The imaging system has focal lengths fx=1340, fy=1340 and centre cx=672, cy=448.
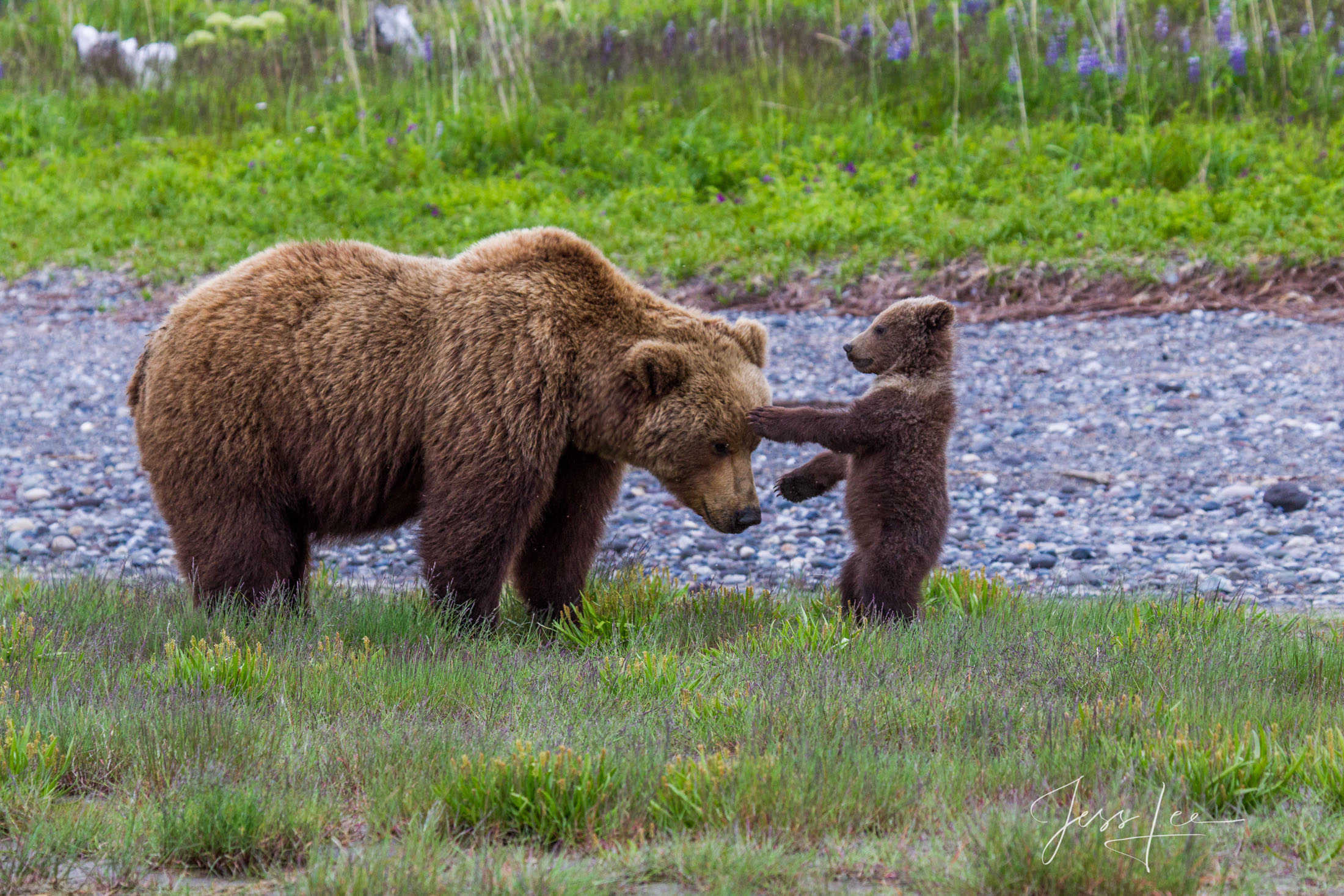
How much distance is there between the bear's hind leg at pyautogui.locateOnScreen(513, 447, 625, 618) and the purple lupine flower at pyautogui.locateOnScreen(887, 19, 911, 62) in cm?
886

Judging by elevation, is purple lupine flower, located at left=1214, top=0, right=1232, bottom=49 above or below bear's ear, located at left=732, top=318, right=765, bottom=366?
above

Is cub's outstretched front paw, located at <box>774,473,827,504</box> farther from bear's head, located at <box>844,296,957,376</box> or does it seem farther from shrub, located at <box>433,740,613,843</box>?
shrub, located at <box>433,740,613,843</box>

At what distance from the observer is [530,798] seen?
304 cm

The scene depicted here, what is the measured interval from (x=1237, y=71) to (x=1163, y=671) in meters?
9.85

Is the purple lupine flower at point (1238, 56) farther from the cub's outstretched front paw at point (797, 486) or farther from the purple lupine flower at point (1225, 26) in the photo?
the cub's outstretched front paw at point (797, 486)

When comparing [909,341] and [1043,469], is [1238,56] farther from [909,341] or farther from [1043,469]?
[909,341]

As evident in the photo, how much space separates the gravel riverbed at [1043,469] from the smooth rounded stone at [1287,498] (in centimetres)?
3

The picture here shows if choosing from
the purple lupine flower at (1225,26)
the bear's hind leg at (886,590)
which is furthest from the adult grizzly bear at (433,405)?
the purple lupine flower at (1225,26)

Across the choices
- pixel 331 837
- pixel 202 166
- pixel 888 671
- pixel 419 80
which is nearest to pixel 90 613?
pixel 331 837

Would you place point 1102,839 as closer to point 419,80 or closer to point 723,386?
point 723,386

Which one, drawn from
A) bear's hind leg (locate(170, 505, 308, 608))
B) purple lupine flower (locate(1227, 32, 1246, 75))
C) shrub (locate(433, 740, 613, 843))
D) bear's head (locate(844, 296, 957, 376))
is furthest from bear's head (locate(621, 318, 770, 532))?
purple lupine flower (locate(1227, 32, 1246, 75))

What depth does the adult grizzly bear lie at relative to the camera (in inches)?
193

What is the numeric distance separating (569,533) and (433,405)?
0.78 m

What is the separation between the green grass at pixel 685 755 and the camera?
109 inches
